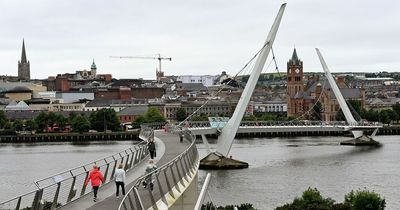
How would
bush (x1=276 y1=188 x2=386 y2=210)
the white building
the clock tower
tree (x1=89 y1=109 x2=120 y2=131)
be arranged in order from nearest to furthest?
bush (x1=276 y1=188 x2=386 y2=210), tree (x1=89 y1=109 x2=120 y2=131), the clock tower, the white building

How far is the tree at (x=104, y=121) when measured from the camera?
352ft

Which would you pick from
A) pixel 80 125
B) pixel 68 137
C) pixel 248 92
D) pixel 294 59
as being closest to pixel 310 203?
pixel 248 92

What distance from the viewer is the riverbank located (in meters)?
96.9

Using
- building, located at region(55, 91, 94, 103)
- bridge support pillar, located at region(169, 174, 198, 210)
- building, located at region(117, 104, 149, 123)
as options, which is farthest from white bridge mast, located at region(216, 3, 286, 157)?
building, located at region(55, 91, 94, 103)

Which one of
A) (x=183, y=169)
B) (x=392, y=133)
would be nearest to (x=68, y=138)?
(x=392, y=133)

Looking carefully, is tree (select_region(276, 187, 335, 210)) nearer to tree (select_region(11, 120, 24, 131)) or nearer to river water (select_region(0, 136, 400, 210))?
river water (select_region(0, 136, 400, 210))

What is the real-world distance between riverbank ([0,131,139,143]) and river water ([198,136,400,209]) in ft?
136

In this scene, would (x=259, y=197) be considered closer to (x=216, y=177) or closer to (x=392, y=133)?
(x=216, y=177)

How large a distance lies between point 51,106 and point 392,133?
73.3 m

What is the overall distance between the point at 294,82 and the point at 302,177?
99658mm

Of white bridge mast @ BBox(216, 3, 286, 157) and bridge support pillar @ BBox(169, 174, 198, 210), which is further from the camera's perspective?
white bridge mast @ BBox(216, 3, 286, 157)

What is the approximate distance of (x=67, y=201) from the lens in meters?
13.1

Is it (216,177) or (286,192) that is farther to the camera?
(216,177)

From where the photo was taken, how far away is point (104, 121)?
4203 inches
